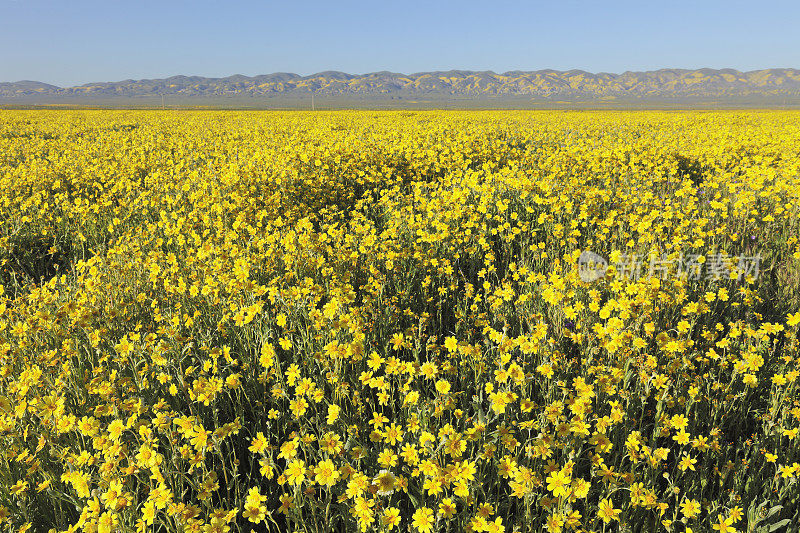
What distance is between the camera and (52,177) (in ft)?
25.9

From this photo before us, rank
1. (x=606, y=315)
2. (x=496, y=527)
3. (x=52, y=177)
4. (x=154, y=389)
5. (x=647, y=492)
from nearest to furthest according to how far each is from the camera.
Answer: (x=496, y=527)
(x=647, y=492)
(x=154, y=389)
(x=606, y=315)
(x=52, y=177)

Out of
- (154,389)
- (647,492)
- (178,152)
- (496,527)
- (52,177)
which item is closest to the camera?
(496,527)

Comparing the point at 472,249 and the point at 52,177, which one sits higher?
the point at 52,177

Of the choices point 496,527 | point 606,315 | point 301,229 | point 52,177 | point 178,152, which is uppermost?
point 178,152

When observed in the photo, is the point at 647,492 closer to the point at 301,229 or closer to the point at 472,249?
the point at 472,249

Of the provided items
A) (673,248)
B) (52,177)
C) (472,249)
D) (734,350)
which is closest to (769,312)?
(673,248)

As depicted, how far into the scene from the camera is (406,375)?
266 centimetres

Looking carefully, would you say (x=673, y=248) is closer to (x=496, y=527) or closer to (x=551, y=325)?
(x=551, y=325)

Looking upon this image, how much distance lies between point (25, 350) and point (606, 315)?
12.4ft

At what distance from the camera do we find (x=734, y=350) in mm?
2879

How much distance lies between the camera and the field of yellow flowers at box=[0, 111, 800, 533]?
178cm

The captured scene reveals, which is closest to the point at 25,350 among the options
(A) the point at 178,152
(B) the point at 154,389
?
(B) the point at 154,389

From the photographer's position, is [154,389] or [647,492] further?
[154,389]

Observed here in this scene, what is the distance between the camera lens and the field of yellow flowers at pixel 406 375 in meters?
1.78
